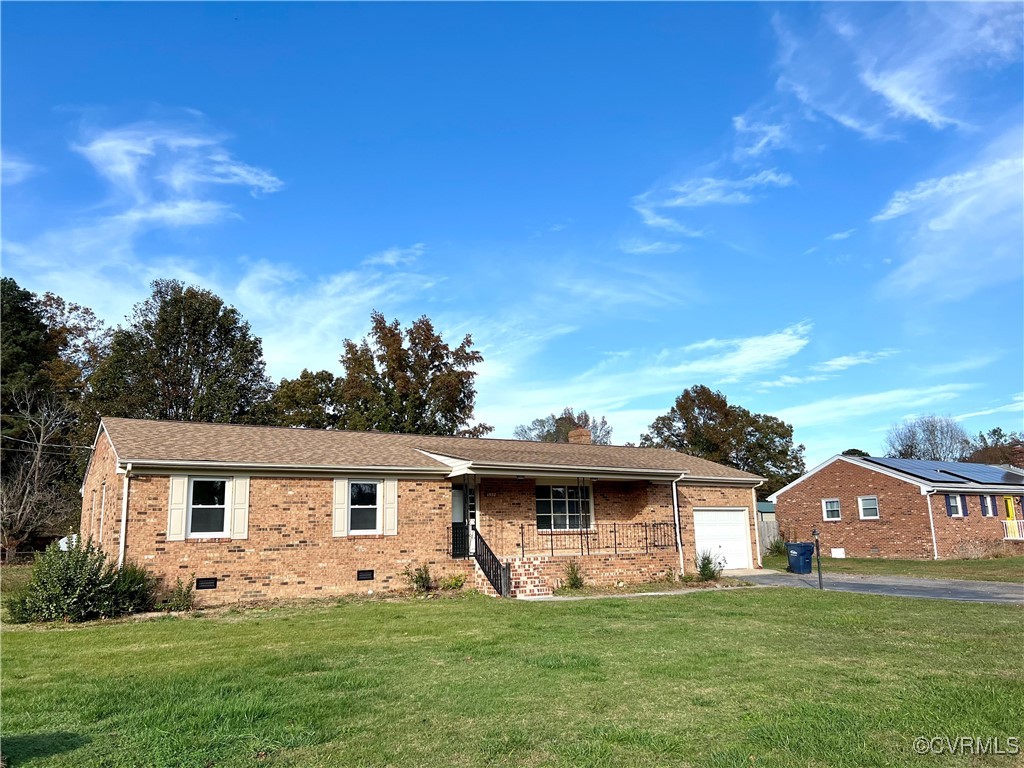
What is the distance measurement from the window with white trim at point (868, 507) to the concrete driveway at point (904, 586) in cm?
991

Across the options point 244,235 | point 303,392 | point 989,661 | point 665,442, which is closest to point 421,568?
point 244,235

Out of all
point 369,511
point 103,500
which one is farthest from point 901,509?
point 103,500

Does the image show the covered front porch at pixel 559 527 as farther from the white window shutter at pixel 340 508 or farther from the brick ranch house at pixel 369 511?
the white window shutter at pixel 340 508

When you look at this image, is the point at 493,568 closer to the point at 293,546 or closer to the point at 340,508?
the point at 340,508

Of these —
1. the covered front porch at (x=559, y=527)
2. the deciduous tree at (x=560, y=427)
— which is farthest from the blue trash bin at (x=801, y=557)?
the deciduous tree at (x=560, y=427)

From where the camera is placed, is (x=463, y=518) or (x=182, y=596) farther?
(x=463, y=518)

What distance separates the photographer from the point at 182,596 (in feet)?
46.4

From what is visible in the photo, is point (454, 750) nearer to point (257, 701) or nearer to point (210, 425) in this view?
point (257, 701)

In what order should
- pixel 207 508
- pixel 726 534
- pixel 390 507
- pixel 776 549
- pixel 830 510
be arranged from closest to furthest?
pixel 207 508, pixel 390 507, pixel 726 534, pixel 776 549, pixel 830 510

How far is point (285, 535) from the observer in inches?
619

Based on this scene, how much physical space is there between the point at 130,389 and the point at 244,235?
69.7 feet

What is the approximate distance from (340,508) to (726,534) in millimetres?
12682

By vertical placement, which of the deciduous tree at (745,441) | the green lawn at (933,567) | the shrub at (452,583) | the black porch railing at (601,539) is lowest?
the green lawn at (933,567)

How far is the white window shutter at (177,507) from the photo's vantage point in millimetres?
14656
